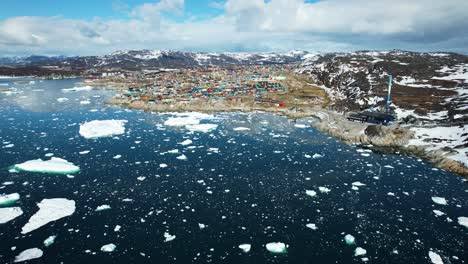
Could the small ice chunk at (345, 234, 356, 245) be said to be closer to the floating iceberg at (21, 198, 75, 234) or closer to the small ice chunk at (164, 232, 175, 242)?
the small ice chunk at (164, 232, 175, 242)

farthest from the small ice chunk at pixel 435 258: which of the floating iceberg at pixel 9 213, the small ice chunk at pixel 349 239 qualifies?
the floating iceberg at pixel 9 213

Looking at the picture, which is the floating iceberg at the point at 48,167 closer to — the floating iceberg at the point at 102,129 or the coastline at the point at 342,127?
the floating iceberg at the point at 102,129

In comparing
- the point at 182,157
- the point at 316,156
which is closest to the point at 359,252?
the point at 316,156

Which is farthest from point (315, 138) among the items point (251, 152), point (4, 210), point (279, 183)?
point (4, 210)

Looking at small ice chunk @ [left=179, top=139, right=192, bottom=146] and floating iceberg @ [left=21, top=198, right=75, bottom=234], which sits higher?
A: small ice chunk @ [left=179, top=139, right=192, bottom=146]

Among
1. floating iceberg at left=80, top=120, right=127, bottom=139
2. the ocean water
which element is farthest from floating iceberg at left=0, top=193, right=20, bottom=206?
floating iceberg at left=80, top=120, right=127, bottom=139

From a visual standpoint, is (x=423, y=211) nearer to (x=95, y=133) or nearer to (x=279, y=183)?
(x=279, y=183)
